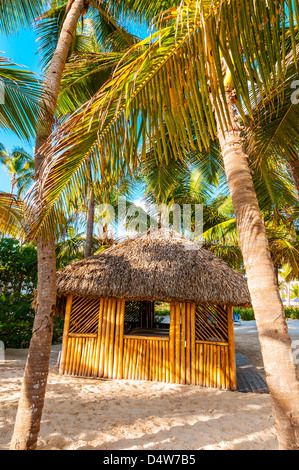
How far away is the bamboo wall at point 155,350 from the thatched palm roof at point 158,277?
0.50 m

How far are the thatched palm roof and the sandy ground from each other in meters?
1.93

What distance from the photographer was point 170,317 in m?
6.36

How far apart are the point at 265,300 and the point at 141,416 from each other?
3.67m

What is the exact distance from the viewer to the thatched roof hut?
20.3ft

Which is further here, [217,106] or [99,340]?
[99,340]

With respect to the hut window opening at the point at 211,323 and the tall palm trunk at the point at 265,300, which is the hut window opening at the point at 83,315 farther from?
the tall palm trunk at the point at 265,300

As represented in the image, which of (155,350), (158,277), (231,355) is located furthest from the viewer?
(158,277)

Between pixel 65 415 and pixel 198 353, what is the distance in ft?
10.5

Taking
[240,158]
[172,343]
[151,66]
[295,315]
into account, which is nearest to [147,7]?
[151,66]

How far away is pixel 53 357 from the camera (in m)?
8.56

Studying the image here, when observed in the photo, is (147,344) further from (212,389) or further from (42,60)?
(42,60)

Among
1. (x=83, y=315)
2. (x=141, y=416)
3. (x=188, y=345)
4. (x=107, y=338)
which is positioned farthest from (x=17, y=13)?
(x=188, y=345)

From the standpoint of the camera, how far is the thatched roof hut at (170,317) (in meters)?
6.18

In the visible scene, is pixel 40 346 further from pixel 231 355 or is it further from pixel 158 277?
pixel 231 355
